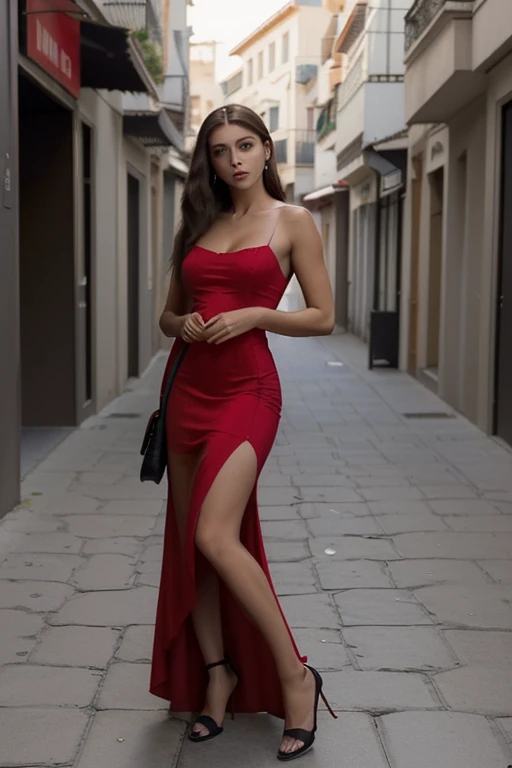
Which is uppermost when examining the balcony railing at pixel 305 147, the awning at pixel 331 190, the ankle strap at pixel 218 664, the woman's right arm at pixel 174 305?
the balcony railing at pixel 305 147

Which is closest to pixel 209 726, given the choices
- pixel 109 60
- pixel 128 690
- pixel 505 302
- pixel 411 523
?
pixel 128 690

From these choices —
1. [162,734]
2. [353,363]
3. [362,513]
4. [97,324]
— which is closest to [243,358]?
[162,734]

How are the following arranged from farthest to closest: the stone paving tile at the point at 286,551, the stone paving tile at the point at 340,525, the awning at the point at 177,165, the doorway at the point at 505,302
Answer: the awning at the point at 177,165 < the doorway at the point at 505,302 < the stone paving tile at the point at 340,525 < the stone paving tile at the point at 286,551

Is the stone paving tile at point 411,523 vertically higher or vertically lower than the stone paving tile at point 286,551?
higher

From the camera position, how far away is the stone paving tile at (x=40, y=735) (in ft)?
11.7

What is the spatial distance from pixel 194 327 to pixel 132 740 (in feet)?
4.45

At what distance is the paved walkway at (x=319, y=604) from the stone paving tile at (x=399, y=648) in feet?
0.04

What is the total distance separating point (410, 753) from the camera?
11.8 feet

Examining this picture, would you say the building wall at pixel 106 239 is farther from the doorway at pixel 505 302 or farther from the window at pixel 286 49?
the window at pixel 286 49

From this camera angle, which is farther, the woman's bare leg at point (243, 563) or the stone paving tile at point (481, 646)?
the stone paving tile at point (481, 646)

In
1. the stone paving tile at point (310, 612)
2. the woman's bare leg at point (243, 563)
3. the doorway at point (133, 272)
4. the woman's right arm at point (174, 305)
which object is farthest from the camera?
the doorway at point (133, 272)

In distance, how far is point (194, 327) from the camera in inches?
139

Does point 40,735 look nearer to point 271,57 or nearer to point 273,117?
point 273,117

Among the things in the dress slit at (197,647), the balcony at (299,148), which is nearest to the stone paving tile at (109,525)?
the dress slit at (197,647)
